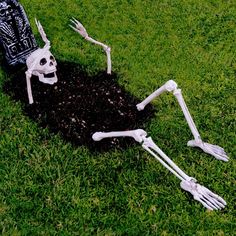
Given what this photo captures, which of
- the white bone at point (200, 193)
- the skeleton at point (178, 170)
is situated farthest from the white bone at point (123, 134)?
the white bone at point (200, 193)

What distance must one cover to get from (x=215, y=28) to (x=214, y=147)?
2376 mm

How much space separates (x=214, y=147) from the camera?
16.9 feet

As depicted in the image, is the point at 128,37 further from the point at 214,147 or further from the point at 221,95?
the point at 214,147

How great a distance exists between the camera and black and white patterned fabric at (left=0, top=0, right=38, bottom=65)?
548 cm

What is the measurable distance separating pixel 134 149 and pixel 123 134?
53 centimetres

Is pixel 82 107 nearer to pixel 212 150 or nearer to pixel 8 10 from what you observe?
pixel 8 10

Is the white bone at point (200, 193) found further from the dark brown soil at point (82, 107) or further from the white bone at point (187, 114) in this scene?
the dark brown soil at point (82, 107)

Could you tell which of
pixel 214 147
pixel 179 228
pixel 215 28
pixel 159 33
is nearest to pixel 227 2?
pixel 215 28

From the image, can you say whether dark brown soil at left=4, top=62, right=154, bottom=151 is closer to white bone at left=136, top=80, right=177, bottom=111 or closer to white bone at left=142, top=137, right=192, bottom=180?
white bone at left=136, top=80, right=177, bottom=111

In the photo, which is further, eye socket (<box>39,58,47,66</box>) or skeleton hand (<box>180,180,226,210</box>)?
eye socket (<box>39,58,47,66</box>)

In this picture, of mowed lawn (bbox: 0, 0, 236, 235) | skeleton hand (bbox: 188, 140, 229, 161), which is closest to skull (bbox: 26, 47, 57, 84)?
mowed lawn (bbox: 0, 0, 236, 235)

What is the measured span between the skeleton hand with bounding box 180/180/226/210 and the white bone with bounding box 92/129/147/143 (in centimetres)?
56

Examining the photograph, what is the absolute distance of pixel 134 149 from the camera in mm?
5156

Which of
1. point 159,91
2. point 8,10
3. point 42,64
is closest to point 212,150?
point 159,91
